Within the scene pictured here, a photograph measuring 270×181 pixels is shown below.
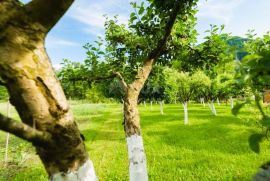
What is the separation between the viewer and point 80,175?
6.90 feet

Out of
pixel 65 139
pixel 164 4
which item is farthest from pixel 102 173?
pixel 65 139

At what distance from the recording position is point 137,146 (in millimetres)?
6781

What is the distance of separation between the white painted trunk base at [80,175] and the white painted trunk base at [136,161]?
446cm

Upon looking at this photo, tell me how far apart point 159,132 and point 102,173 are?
14883mm

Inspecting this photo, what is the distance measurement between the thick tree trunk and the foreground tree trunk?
4593 millimetres

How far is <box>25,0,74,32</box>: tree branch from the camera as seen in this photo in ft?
6.58

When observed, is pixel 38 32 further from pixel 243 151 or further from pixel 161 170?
pixel 243 151

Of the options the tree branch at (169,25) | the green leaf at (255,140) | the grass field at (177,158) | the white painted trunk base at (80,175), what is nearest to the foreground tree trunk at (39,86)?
the white painted trunk base at (80,175)

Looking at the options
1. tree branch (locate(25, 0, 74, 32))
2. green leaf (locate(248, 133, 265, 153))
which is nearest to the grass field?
tree branch (locate(25, 0, 74, 32))

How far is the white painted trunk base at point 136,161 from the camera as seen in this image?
6.54m

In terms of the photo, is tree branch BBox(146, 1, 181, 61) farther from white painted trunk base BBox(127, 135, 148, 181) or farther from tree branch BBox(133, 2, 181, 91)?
white painted trunk base BBox(127, 135, 148, 181)

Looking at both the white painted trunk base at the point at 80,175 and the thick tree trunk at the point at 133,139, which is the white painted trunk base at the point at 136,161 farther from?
the white painted trunk base at the point at 80,175

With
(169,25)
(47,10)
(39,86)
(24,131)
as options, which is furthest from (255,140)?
(169,25)

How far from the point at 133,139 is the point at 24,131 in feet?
17.3
